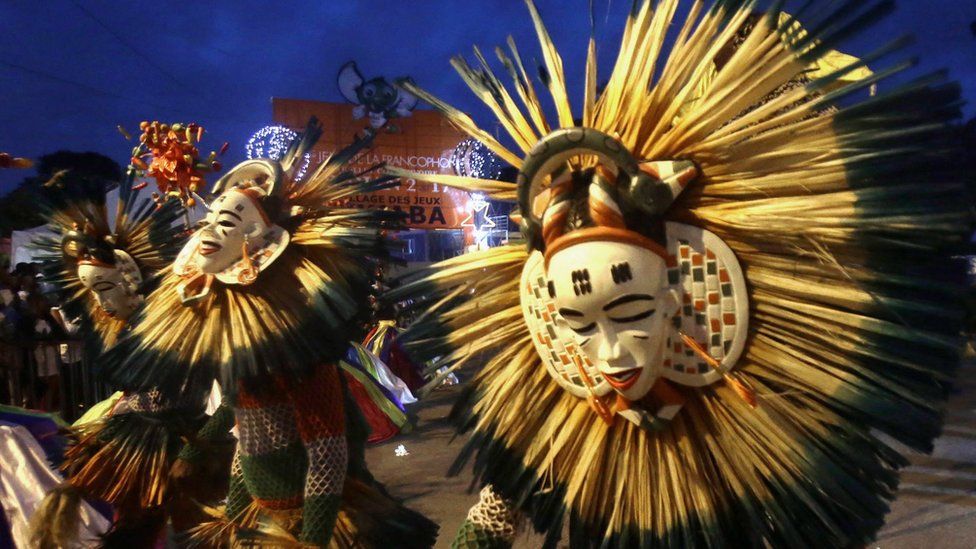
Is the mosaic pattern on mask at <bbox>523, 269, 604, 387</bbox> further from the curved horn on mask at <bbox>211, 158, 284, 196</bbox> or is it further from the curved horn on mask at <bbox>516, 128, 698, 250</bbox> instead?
the curved horn on mask at <bbox>211, 158, 284, 196</bbox>

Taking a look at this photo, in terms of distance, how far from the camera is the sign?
1396 cm

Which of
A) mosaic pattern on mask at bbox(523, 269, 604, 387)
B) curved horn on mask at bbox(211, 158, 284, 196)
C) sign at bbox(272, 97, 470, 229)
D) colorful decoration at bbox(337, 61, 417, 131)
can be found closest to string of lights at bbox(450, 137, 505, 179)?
colorful decoration at bbox(337, 61, 417, 131)

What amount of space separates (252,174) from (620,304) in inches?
52.6

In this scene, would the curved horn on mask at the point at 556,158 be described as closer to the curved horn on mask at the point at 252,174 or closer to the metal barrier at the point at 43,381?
the curved horn on mask at the point at 252,174

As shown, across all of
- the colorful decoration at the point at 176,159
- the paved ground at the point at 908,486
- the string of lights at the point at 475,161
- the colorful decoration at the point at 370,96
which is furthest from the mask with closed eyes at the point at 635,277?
the colorful decoration at the point at 370,96

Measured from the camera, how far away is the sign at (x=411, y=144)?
14.0m

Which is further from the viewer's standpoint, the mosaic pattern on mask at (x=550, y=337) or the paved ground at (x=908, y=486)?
the paved ground at (x=908, y=486)

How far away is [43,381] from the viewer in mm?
5375

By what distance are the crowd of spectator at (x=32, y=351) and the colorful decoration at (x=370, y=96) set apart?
7.87 metres

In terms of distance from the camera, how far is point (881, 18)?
0.97m

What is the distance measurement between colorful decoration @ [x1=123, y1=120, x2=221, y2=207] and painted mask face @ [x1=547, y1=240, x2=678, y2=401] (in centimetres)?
174

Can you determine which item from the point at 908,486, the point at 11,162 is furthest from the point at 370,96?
the point at 908,486

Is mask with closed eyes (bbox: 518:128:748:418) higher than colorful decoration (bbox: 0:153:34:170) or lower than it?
lower

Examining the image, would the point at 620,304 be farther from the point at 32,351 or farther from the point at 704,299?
the point at 32,351
